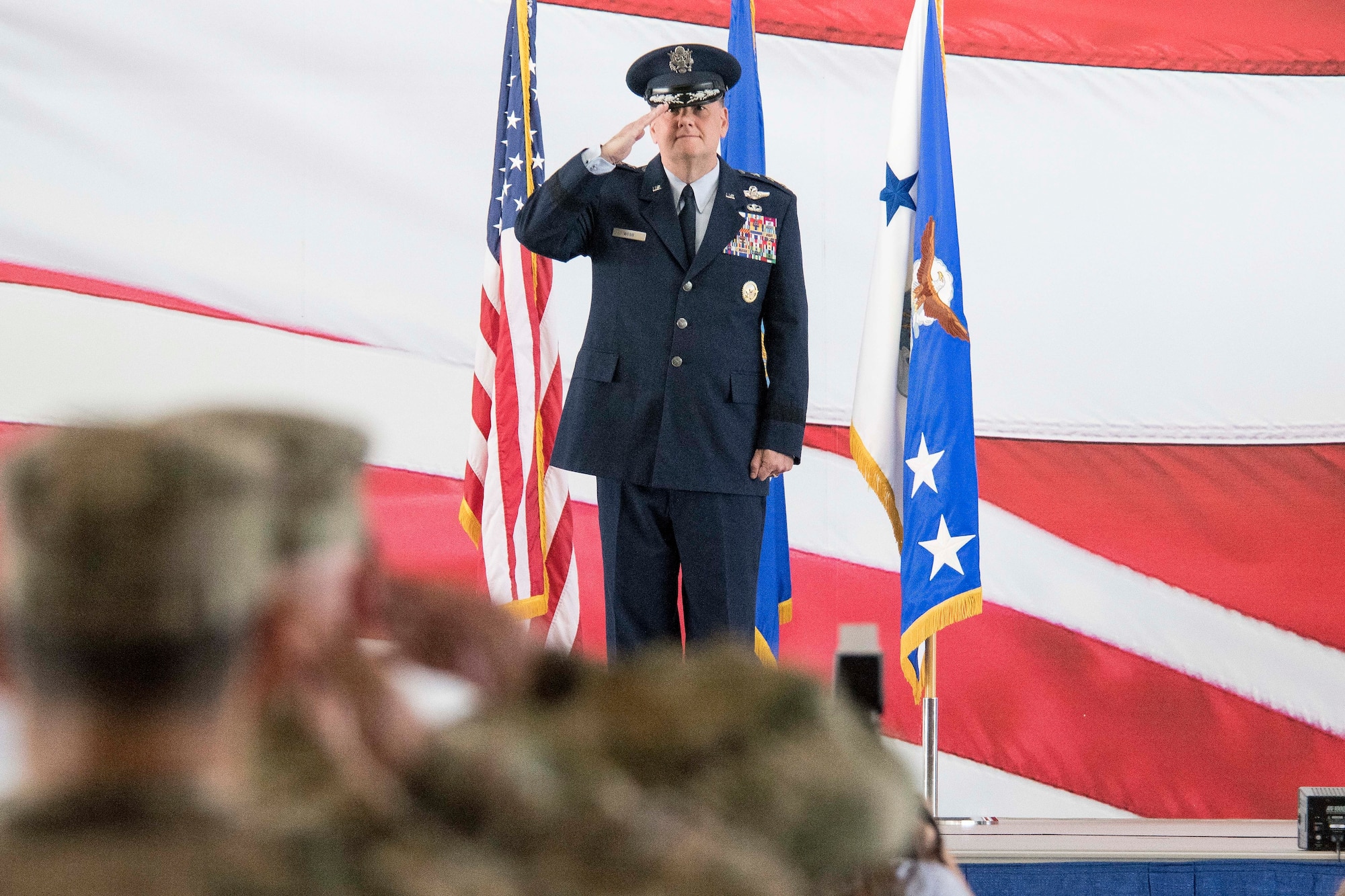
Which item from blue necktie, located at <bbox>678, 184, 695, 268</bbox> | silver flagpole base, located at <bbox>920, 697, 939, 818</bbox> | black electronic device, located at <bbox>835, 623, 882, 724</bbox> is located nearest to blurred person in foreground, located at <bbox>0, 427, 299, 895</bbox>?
black electronic device, located at <bbox>835, 623, 882, 724</bbox>

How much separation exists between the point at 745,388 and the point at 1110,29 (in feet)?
5.36

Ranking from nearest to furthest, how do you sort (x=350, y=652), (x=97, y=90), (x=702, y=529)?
1. (x=350, y=652)
2. (x=702, y=529)
3. (x=97, y=90)

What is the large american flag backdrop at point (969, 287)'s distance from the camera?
3066mm

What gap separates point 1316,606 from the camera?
3.19 meters

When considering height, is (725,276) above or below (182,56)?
below

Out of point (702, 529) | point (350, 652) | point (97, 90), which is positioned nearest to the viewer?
point (350, 652)

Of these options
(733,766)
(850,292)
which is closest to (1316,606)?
(850,292)

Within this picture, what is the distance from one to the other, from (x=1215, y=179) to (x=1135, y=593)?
3.45 ft

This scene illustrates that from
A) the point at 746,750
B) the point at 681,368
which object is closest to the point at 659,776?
the point at 746,750

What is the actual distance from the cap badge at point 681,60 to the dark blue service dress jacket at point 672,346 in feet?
0.55

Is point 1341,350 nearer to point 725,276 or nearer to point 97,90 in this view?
point 725,276

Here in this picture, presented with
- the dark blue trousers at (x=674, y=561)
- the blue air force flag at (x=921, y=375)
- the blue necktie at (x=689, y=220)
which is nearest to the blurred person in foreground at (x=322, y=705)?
the dark blue trousers at (x=674, y=561)

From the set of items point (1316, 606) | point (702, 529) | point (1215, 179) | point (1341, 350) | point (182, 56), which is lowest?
point (1316, 606)

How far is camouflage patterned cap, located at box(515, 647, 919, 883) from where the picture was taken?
506 mm
